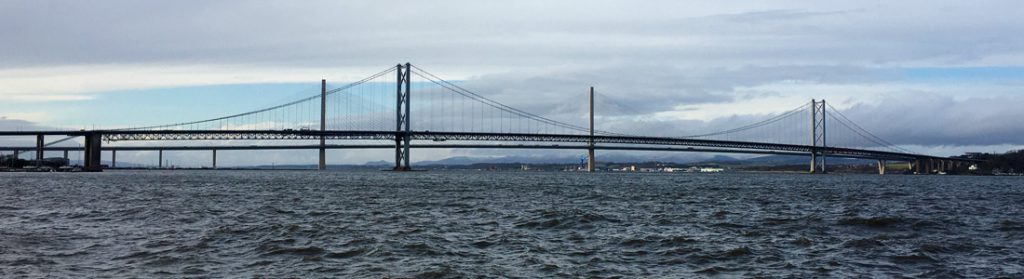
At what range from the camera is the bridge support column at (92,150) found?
88625mm

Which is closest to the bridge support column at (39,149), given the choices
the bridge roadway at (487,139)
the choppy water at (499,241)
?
the bridge roadway at (487,139)

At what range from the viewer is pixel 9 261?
41.1ft

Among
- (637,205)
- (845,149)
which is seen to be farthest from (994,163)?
(637,205)

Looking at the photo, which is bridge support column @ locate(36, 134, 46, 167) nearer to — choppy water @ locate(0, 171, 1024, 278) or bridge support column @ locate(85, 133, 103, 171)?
bridge support column @ locate(85, 133, 103, 171)

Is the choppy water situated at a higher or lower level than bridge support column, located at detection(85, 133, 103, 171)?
lower

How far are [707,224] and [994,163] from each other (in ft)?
429

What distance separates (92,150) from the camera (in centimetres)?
8900

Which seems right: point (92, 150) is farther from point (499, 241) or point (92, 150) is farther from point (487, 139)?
point (499, 241)

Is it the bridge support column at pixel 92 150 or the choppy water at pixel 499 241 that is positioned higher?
the bridge support column at pixel 92 150

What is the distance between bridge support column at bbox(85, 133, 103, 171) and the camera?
88.6m

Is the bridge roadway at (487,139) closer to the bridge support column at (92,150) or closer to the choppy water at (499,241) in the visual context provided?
the bridge support column at (92,150)

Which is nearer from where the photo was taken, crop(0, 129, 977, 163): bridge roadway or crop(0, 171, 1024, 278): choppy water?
crop(0, 171, 1024, 278): choppy water

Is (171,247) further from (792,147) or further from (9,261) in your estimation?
(792,147)

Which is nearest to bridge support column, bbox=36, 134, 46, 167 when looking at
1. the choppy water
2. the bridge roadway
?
the bridge roadway
